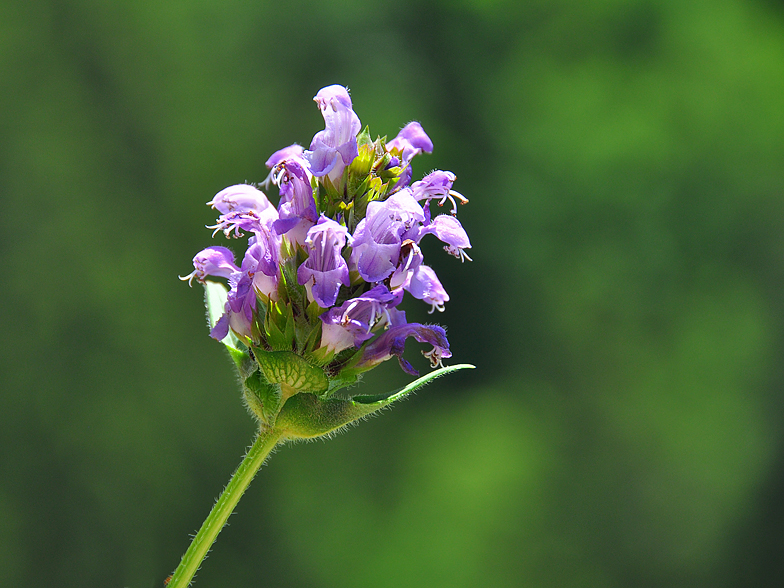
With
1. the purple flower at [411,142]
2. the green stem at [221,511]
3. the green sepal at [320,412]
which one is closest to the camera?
the green stem at [221,511]

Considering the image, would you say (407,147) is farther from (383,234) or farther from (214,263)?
(214,263)

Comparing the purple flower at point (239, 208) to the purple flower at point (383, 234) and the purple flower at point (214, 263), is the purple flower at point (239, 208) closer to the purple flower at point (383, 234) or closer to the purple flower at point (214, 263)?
the purple flower at point (214, 263)

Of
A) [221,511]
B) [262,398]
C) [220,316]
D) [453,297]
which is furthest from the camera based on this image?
[453,297]

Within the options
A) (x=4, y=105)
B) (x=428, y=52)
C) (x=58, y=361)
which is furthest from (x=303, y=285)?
(x=428, y=52)

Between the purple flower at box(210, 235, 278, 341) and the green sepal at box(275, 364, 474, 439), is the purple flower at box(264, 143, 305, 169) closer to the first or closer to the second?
the purple flower at box(210, 235, 278, 341)

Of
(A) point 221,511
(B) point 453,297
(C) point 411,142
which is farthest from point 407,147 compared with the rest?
(B) point 453,297

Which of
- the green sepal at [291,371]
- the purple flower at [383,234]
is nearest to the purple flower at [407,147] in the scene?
the purple flower at [383,234]

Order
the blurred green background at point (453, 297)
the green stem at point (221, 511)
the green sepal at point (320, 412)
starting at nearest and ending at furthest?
the green stem at point (221, 511) < the green sepal at point (320, 412) < the blurred green background at point (453, 297)

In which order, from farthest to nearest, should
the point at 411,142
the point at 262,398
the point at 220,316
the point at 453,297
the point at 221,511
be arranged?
the point at 453,297 < the point at 411,142 < the point at 220,316 < the point at 262,398 < the point at 221,511
